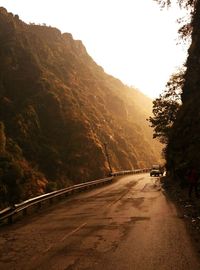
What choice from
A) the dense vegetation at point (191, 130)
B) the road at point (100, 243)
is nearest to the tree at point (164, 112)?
the dense vegetation at point (191, 130)

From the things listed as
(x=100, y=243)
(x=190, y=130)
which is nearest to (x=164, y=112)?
(x=190, y=130)

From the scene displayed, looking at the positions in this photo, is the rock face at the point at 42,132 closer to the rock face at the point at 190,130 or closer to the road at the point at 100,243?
the rock face at the point at 190,130

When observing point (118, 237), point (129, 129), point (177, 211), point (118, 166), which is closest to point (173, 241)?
point (118, 237)

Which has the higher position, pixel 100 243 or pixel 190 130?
pixel 190 130

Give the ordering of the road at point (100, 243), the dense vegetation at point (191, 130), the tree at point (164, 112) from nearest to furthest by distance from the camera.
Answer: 1. the road at point (100, 243)
2. the dense vegetation at point (191, 130)
3. the tree at point (164, 112)

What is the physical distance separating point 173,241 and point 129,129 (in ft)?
436

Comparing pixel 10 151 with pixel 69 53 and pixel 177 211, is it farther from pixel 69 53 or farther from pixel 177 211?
pixel 69 53

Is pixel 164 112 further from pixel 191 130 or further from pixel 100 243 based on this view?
pixel 100 243

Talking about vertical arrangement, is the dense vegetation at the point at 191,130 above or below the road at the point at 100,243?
above

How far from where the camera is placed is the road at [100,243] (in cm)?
902

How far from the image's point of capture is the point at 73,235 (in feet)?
41.9

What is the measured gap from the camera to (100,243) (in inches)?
447

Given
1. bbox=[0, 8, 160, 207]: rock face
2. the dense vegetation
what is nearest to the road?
the dense vegetation

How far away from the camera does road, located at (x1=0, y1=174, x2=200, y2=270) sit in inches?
355
